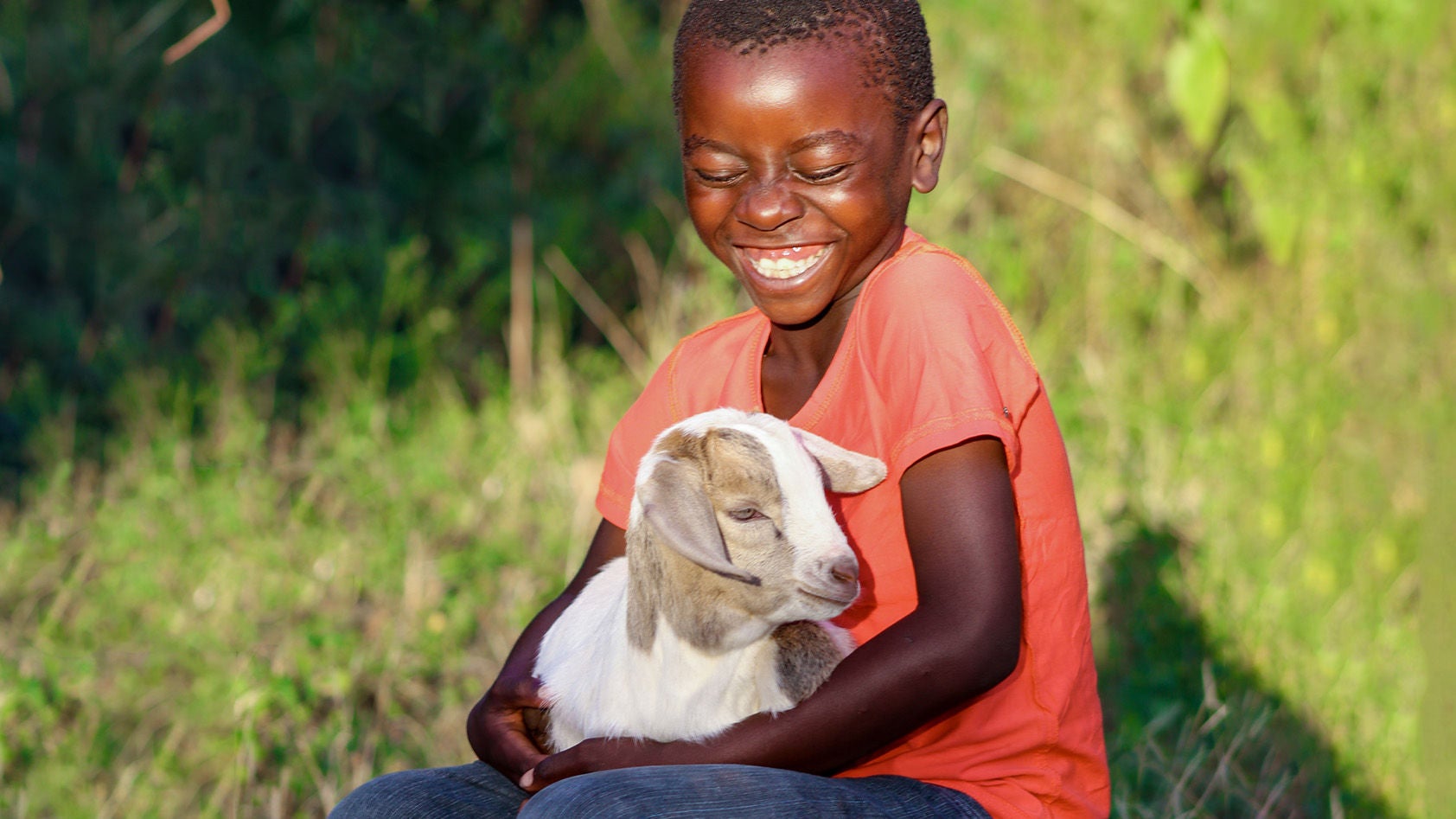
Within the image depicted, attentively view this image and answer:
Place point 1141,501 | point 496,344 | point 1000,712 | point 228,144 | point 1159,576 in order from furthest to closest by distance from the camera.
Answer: point 496,344
point 228,144
point 1141,501
point 1159,576
point 1000,712

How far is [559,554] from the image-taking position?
4715 mm

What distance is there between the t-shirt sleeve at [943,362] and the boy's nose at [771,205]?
0.17 meters

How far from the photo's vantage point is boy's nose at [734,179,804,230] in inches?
85.3

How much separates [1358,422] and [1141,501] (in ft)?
2.82

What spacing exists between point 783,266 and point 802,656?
599 mm

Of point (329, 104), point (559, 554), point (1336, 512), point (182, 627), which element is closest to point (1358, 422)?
point (1336, 512)

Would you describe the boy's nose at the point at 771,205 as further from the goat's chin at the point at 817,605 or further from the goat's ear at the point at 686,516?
the goat's chin at the point at 817,605

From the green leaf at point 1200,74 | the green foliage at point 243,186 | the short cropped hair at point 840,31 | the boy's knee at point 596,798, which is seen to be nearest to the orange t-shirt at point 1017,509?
the short cropped hair at point 840,31

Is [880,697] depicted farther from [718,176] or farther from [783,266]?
[718,176]

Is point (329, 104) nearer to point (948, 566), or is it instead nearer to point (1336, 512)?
point (1336, 512)

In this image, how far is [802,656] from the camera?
2.02 metres

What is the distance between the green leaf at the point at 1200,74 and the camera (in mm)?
4574

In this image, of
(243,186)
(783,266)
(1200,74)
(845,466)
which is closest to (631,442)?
(783,266)

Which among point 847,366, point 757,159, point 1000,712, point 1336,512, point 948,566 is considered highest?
point 757,159
